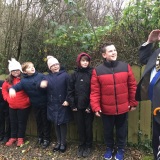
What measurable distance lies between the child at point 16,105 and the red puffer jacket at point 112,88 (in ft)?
5.39

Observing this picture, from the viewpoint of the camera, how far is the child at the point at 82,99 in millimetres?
4117

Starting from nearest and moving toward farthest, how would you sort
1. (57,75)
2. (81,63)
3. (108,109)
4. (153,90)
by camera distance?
(153,90), (108,109), (81,63), (57,75)

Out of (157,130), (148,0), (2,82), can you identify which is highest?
(148,0)

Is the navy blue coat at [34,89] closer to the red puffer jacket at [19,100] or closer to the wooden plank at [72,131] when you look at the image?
the red puffer jacket at [19,100]

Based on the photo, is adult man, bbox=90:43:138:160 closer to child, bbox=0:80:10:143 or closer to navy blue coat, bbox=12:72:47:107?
navy blue coat, bbox=12:72:47:107

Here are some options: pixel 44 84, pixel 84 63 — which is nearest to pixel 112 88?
pixel 84 63

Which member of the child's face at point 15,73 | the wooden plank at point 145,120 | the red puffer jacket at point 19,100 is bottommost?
the wooden plank at point 145,120

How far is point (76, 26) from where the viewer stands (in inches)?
218

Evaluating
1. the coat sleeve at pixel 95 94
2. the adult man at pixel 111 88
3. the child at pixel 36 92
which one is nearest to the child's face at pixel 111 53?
the adult man at pixel 111 88

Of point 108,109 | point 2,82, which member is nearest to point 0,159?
point 2,82

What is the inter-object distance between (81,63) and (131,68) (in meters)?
0.92

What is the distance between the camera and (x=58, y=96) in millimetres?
4422

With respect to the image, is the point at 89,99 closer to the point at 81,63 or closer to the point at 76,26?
→ the point at 81,63

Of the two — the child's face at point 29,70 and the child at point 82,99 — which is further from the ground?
the child's face at point 29,70
